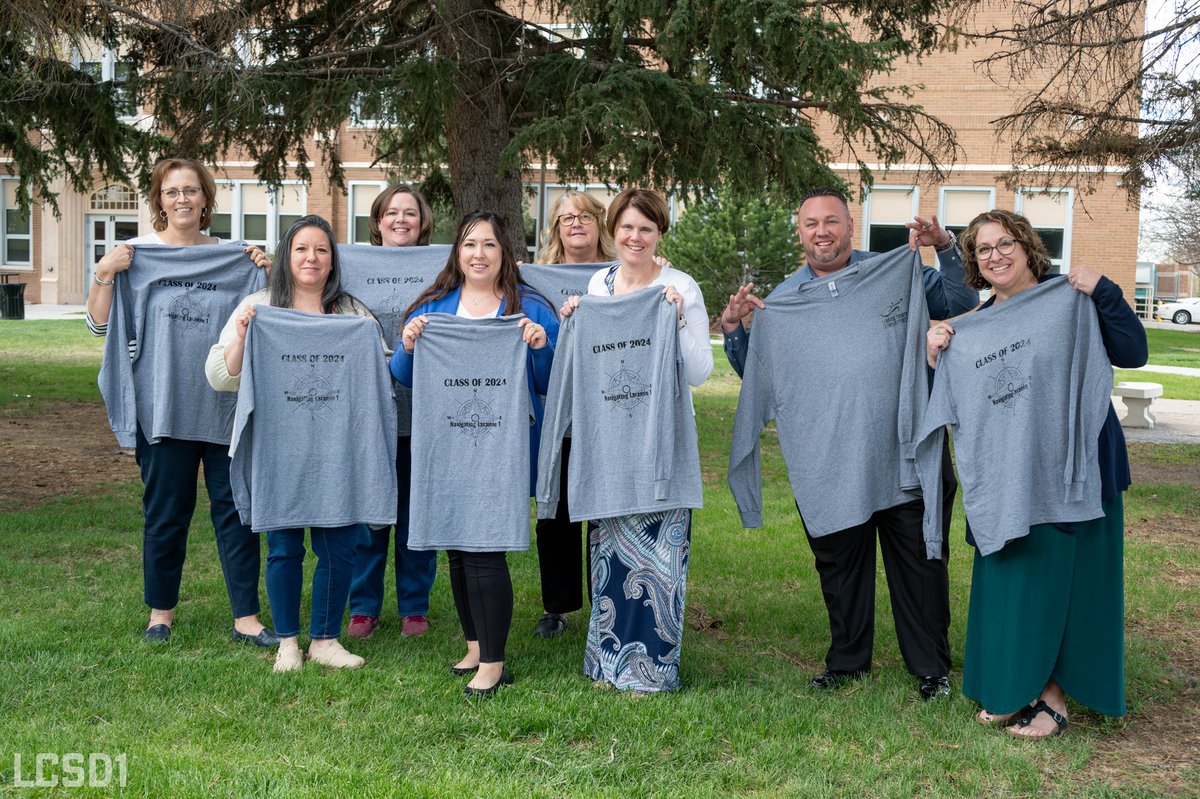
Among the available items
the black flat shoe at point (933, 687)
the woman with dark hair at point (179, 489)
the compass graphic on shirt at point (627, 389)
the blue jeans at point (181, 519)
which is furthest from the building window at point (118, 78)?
the black flat shoe at point (933, 687)

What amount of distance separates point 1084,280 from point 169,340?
381 cm

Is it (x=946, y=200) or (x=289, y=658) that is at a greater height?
(x=946, y=200)

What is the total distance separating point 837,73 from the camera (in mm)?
8242

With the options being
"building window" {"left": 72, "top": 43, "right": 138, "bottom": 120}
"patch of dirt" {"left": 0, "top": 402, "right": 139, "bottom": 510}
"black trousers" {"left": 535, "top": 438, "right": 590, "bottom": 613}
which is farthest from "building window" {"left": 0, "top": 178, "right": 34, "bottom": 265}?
"black trousers" {"left": 535, "top": 438, "right": 590, "bottom": 613}

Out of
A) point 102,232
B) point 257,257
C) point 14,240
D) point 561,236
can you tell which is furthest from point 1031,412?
point 14,240

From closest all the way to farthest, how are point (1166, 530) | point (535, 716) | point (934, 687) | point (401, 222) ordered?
point (535, 716)
point (934, 687)
point (401, 222)
point (1166, 530)

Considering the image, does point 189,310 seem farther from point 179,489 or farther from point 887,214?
point 887,214

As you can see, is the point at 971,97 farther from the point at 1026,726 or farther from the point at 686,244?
the point at 1026,726

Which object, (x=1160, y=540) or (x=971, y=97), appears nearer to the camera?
(x=1160, y=540)

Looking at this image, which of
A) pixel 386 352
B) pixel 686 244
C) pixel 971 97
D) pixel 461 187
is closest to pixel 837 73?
pixel 461 187

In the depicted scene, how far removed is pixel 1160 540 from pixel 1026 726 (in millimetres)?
4376

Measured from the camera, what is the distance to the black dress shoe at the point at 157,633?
518cm

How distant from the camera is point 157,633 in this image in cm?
520

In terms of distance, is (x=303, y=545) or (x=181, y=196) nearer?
(x=303, y=545)
